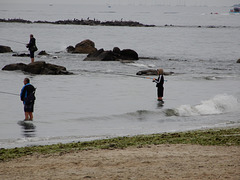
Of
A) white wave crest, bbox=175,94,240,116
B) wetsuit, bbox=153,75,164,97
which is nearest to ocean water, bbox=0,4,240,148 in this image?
white wave crest, bbox=175,94,240,116

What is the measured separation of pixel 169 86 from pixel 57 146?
16.2 meters

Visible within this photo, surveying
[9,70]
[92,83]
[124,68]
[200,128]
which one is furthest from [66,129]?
[124,68]

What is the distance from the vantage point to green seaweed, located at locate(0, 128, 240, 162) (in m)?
11.0

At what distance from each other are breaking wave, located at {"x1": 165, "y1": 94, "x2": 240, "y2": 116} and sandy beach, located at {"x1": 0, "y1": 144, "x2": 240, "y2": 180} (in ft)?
26.7

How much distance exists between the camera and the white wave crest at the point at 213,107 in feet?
64.1

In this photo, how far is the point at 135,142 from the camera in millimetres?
12086

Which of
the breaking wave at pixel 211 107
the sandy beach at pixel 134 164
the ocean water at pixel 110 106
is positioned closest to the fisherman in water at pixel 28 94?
the ocean water at pixel 110 106

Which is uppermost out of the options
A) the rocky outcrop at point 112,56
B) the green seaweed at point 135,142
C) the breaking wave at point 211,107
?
the rocky outcrop at point 112,56

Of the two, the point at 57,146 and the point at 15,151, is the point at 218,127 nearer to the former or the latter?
the point at 57,146

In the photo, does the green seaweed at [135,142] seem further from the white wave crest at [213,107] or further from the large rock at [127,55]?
the large rock at [127,55]

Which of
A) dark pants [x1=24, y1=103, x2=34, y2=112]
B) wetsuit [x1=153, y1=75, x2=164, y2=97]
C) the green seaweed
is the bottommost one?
the green seaweed

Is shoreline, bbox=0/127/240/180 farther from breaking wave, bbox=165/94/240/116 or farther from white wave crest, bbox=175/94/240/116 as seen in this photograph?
white wave crest, bbox=175/94/240/116

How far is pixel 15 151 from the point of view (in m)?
11.1

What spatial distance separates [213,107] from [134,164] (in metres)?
11.9
